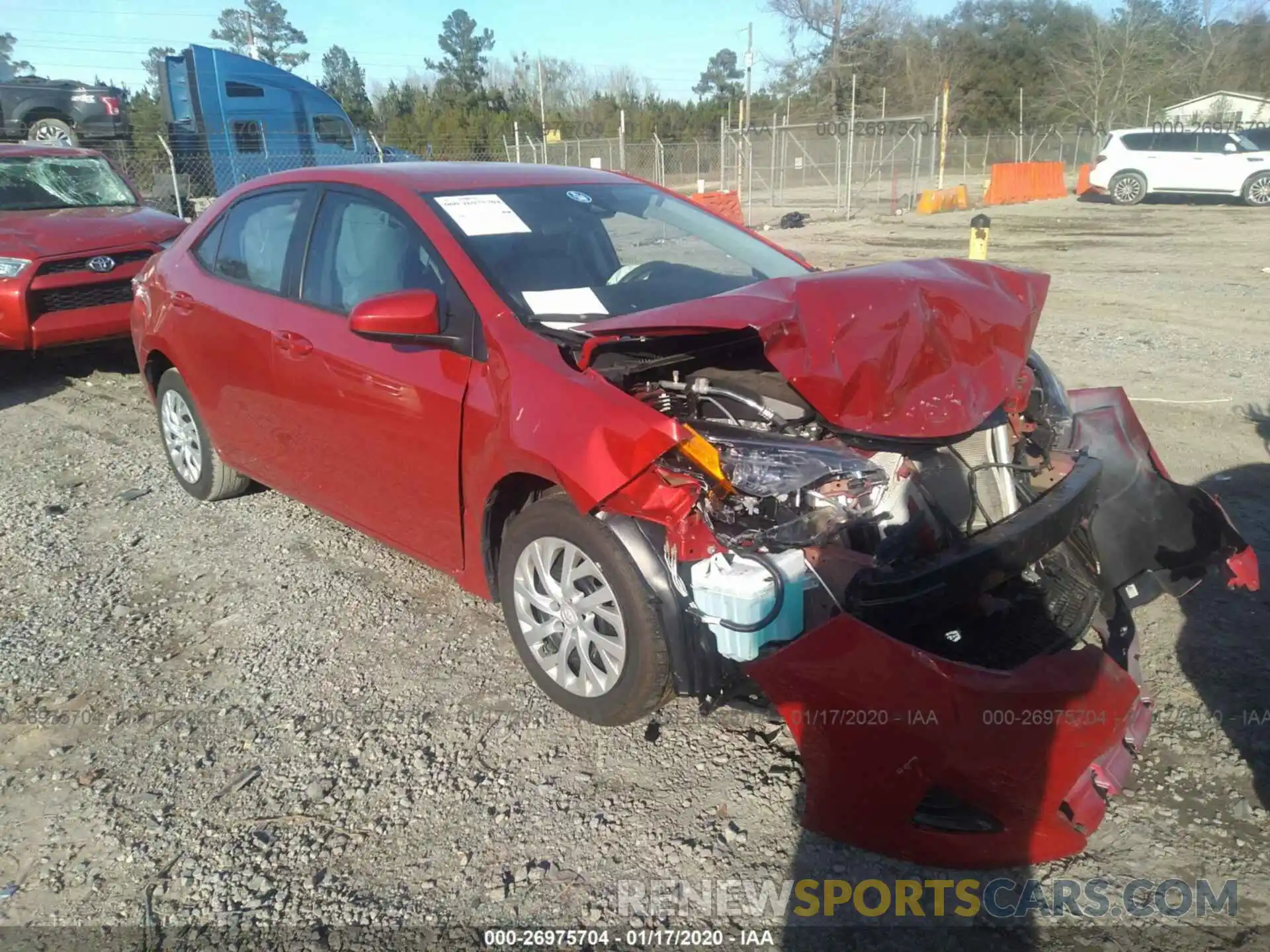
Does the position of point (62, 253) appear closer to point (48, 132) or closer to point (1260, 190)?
point (48, 132)

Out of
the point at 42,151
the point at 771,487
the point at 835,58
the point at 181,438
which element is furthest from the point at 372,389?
the point at 835,58

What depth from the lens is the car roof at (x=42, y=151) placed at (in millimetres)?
8500

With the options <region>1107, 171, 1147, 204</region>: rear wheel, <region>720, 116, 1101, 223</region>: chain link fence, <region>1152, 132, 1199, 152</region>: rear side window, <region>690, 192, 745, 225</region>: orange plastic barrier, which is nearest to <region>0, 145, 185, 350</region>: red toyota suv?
<region>690, 192, 745, 225</region>: orange plastic barrier

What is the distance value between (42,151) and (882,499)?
9.10 meters

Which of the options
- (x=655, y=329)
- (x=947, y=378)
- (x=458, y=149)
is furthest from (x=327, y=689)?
(x=458, y=149)

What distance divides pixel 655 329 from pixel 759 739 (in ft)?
4.34

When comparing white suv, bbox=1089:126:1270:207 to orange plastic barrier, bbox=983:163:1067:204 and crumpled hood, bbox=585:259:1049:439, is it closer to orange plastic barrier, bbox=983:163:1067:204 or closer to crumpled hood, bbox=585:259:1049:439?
orange plastic barrier, bbox=983:163:1067:204

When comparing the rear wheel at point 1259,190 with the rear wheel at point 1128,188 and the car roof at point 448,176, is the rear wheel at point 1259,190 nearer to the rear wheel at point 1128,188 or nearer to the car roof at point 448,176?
the rear wheel at point 1128,188

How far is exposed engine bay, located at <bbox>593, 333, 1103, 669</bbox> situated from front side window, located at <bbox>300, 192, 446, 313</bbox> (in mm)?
978

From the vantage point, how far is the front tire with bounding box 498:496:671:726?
272 centimetres

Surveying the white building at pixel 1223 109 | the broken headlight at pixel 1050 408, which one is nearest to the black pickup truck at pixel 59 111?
the broken headlight at pixel 1050 408

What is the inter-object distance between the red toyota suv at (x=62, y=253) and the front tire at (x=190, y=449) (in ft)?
7.65

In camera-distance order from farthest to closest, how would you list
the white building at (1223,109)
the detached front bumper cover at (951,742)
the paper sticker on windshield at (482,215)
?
the white building at (1223,109) → the paper sticker on windshield at (482,215) → the detached front bumper cover at (951,742)

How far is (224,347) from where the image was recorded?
4.32 m
